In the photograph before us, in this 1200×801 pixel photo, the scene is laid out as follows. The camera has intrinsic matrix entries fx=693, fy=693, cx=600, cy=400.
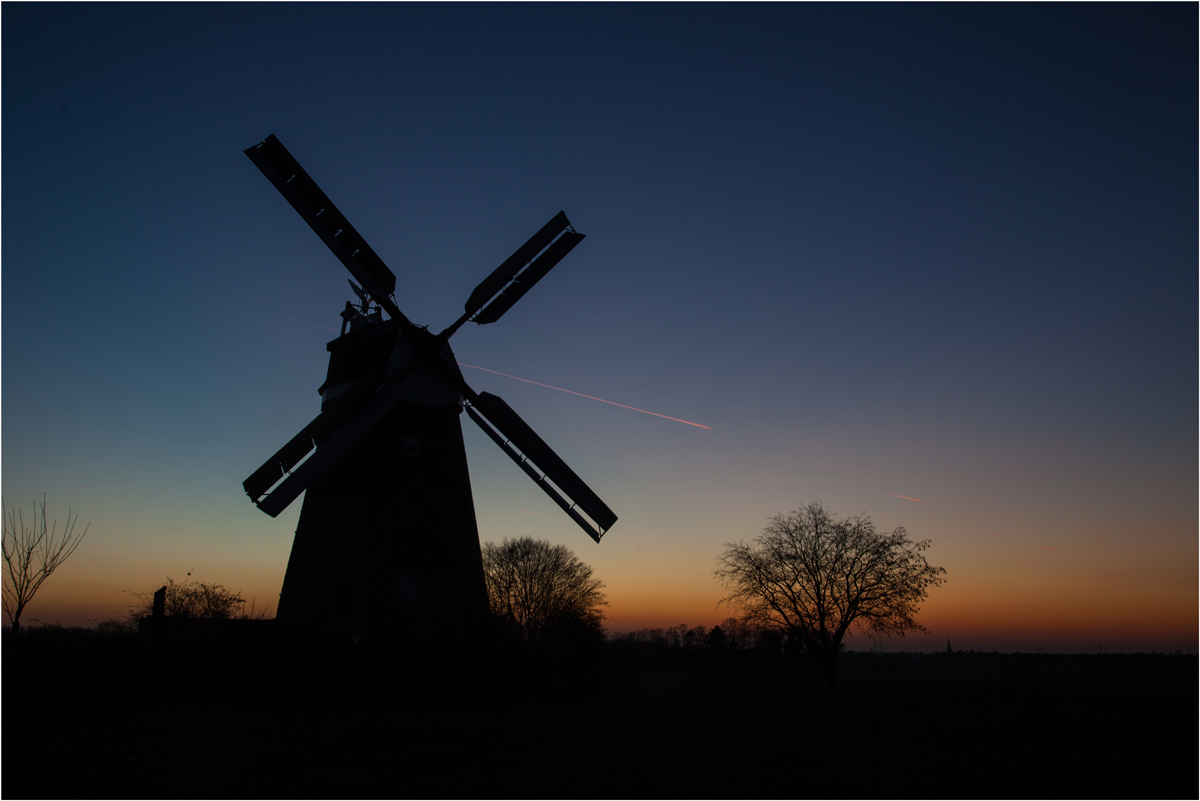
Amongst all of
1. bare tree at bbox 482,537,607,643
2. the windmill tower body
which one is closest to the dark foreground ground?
the windmill tower body

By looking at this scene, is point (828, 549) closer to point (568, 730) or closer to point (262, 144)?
point (568, 730)

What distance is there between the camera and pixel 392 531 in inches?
631

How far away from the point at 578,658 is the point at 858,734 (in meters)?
8.59

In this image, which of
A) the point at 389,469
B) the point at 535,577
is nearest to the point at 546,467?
the point at 389,469

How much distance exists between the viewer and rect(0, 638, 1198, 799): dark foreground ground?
8.16m

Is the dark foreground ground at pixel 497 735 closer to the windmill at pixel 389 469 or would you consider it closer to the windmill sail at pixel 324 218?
the windmill at pixel 389 469

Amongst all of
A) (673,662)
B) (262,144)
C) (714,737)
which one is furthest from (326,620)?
(673,662)

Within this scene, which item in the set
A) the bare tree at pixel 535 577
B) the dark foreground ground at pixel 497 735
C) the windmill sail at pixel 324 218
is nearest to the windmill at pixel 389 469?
the windmill sail at pixel 324 218

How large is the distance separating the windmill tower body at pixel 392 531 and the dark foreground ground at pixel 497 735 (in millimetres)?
966

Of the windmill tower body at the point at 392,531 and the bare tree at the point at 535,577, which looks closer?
the windmill tower body at the point at 392,531

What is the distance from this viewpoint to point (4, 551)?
1711 cm

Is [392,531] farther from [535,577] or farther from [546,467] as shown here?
[535,577]

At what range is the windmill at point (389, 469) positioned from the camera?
50.9ft

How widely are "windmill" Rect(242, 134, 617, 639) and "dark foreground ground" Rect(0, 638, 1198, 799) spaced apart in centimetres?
134
